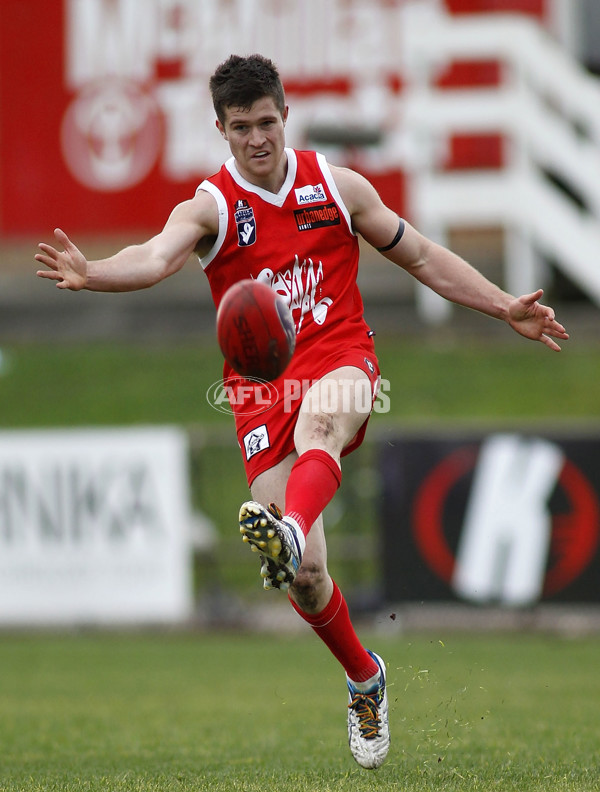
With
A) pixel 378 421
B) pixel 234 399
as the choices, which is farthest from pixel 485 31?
pixel 234 399

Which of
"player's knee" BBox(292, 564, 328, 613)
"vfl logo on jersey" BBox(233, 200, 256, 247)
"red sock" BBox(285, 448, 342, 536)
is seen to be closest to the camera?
"red sock" BBox(285, 448, 342, 536)

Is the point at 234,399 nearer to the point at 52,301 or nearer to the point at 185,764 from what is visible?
the point at 185,764

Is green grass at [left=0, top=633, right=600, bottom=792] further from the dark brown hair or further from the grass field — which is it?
the dark brown hair

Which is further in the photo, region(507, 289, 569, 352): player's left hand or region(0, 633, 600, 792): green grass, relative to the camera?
region(507, 289, 569, 352): player's left hand

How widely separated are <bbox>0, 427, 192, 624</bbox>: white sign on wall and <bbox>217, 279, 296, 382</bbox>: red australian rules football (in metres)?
7.63

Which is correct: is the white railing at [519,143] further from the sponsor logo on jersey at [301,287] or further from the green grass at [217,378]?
the sponsor logo on jersey at [301,287]

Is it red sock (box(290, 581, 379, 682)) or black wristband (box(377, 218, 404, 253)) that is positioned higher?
black wristband (box(377, 218, 404, 253))

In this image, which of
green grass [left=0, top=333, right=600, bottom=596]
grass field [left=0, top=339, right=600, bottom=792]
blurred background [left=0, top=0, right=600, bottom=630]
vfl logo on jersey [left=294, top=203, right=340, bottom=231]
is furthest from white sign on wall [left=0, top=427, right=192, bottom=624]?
vfl logo on jersey [left=294, top=203, right=340, bottom=231]

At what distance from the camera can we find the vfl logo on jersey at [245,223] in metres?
5.54

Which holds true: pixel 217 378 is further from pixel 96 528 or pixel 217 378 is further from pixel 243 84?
pixel 243 84

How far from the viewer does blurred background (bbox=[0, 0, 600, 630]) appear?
11.9m

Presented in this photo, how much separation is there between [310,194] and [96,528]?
739cm

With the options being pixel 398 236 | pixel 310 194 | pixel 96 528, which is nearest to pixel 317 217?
pixel 310 194

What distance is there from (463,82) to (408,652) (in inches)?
384
